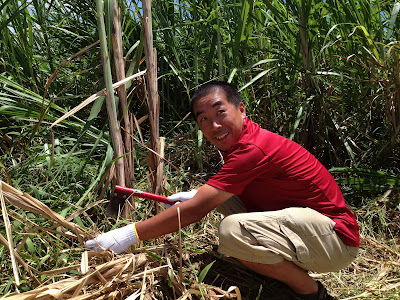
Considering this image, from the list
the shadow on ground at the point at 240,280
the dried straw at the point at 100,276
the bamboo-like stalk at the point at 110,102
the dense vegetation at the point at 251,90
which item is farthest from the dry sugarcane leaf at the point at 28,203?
the shadow on ground at the point at 240,280

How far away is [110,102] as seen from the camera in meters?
1.63

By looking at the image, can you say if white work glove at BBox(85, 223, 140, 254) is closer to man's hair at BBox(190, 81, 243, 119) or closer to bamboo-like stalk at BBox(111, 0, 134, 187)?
bamboo-like stalk at BBox(111, 0, 134, 187)

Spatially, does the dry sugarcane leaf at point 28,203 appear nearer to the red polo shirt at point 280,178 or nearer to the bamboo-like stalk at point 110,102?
the bamboo-like stalk at point 110,102

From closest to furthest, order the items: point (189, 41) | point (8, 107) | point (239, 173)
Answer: point (239, 173)
point (8, 107)
point (189, 41)

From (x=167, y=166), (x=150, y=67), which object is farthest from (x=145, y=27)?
(x=167, y=166)

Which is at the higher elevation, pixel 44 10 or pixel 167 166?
pixel 44 10

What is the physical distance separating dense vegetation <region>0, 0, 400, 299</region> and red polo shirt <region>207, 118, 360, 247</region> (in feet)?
1.44

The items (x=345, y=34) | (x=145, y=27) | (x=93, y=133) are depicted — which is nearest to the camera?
(x=145, y=27)

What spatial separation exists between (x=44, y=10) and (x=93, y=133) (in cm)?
97

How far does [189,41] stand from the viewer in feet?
8.10

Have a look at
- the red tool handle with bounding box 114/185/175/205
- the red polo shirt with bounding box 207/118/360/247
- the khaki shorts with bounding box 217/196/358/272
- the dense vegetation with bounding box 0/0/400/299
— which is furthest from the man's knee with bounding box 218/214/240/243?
the dense vegetation with bounding box 0/0/400/299

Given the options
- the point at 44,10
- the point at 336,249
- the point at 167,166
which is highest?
the point at 44,10

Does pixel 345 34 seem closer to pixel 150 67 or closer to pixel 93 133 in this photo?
pixel 150 67

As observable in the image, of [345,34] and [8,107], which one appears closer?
[8,107]
